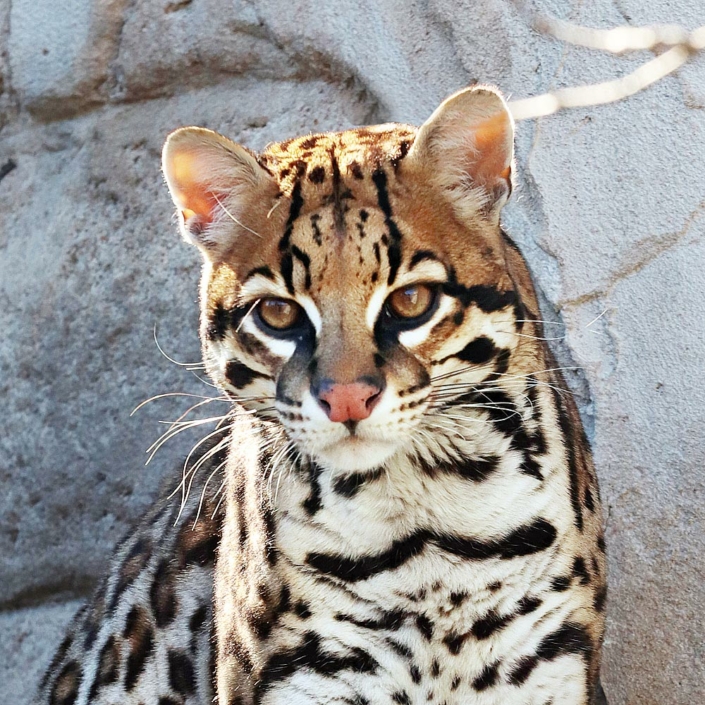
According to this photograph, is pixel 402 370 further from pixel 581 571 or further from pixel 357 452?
pixel 581 571

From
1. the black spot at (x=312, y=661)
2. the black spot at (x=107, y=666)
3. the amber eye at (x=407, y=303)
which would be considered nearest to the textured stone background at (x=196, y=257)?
the black spot at (x=107, y=666)

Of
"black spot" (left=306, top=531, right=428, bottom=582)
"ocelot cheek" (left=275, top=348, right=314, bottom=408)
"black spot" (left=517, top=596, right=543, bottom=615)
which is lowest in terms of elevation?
"black spot" (left=517, top=596, right=543, bottom=615)

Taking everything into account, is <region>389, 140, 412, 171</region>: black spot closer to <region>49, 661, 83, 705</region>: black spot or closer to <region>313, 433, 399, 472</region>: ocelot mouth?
<region>313, 433, 399, 472</region>: ocelot mouth

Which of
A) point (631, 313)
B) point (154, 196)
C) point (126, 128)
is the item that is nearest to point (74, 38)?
point (126, 128)

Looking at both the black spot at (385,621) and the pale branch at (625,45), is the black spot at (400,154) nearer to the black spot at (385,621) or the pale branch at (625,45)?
the pale branch at (625,45)

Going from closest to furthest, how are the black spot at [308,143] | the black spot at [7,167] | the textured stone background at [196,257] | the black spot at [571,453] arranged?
the black spot at [571,453] < the black spot at [308,143] < the textured stone background at [196,257] < the black spot at [7,167]

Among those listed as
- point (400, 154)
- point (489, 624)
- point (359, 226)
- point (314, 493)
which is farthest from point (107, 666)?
point (400, 154)

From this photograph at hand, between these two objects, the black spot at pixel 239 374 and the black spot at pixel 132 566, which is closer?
the black spot at pixel 239 374

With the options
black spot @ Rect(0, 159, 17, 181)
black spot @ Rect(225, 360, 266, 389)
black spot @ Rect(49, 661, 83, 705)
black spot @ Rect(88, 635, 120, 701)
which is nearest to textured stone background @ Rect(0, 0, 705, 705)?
black spot @ Rect(0, 159, 17, 181)
